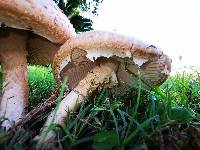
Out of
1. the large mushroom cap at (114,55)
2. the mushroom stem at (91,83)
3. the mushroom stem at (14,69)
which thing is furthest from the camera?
the mushroom stem at (14,69)

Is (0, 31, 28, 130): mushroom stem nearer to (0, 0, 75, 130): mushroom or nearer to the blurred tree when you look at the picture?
(0, 0, 75, 130): mushroom

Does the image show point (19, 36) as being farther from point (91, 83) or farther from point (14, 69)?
point (91, 83)

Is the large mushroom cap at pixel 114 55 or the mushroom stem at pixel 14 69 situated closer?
the large mushroom cap at pixel 114 55

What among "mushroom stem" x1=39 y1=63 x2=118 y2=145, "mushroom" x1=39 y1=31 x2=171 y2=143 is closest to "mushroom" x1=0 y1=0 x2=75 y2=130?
"mushroom" x1=39 y1=31 x2=171 y2=143

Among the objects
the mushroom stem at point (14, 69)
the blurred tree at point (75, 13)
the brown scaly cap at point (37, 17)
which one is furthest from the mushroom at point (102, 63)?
the blurred tree at point (75, 13)

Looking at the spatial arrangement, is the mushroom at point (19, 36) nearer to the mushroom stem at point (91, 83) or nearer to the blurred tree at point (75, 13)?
the mushroom stem at point (91, 83)

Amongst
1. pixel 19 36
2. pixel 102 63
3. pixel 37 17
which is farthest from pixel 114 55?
pixel 19 36

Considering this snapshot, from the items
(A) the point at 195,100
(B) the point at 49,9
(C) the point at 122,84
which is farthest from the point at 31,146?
(A) the point at 195,100

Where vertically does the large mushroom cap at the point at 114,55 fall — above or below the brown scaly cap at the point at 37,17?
below
